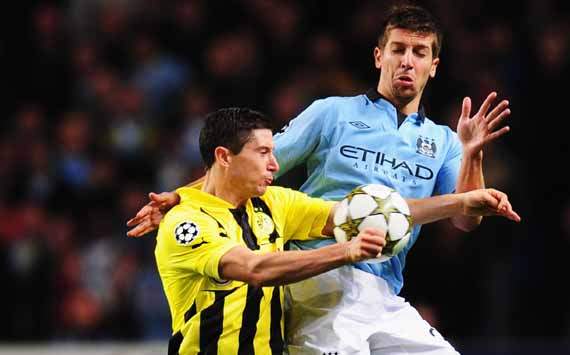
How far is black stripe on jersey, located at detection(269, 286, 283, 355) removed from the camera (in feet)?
19.4

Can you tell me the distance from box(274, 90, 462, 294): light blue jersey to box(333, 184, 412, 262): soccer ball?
46 cm

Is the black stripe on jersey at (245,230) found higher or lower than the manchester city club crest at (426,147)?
lower

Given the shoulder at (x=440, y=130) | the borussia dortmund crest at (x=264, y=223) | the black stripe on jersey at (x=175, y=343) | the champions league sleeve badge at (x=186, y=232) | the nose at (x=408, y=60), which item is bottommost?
the black stripe on jersey at (x=175, y=343)

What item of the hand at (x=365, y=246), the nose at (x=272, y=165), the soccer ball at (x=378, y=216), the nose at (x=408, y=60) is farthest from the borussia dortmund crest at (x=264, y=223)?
the nose at (x=408, y=60)

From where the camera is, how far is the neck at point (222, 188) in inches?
231

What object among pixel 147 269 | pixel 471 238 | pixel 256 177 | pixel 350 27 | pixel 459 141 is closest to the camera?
pixel 256 177

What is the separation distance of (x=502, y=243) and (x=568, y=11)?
2.45 metres

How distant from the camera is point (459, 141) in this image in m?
6.33

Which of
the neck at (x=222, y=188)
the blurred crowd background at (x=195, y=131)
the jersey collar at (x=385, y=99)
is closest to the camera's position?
the neck at (x=222, y=188)

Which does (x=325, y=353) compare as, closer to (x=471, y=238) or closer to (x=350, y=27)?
(x=471, y=238)

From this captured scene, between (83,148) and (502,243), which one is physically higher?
(83,148)

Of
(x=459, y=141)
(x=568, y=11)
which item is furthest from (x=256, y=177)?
(x=568, y=11)

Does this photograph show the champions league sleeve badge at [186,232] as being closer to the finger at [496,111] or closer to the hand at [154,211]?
the hand at [154,211]

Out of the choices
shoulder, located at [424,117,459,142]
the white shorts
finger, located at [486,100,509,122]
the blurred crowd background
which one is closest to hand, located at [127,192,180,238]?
the white shorts
